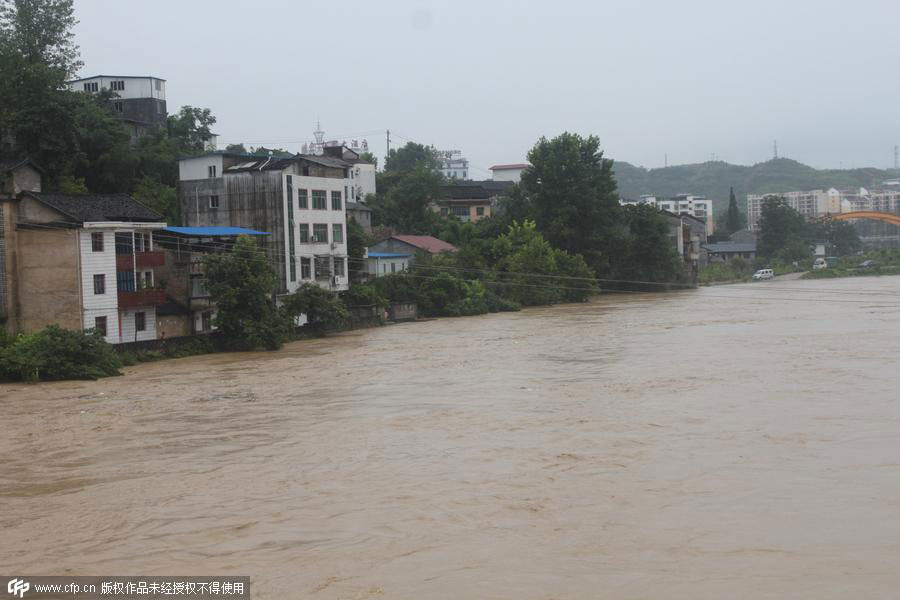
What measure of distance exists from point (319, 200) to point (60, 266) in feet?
42.7

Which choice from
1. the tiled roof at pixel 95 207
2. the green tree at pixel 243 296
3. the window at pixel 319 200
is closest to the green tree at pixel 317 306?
the green tree at pixel 243 296

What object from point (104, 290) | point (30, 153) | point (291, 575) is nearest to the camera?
point (291, 575)

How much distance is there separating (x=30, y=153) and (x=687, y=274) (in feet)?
146

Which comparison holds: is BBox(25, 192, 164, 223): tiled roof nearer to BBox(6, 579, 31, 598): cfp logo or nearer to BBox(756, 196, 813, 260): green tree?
BBox(6, 579, 31, 598): cfp logo

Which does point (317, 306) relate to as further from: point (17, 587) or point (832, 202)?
point (832, 202)

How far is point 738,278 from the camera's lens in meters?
72.3

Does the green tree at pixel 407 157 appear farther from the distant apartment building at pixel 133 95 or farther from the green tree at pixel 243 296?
the green tree at pixel 243 296

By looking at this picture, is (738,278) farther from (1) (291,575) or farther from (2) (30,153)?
(1) (291,575)

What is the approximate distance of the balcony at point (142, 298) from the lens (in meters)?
28.0

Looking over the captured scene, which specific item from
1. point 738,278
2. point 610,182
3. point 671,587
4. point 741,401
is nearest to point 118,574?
point 671,587

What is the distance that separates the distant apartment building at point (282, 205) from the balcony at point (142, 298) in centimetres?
745

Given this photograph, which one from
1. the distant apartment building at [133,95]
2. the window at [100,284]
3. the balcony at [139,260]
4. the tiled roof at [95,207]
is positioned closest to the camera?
the tiled roof at [95,207]

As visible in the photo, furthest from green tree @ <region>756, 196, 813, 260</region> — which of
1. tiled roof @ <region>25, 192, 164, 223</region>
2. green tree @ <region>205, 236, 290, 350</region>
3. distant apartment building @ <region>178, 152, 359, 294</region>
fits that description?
tiled roof @ <region>25, 192, 164, 223</region>

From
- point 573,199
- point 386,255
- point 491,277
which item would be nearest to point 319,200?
point 386,255
